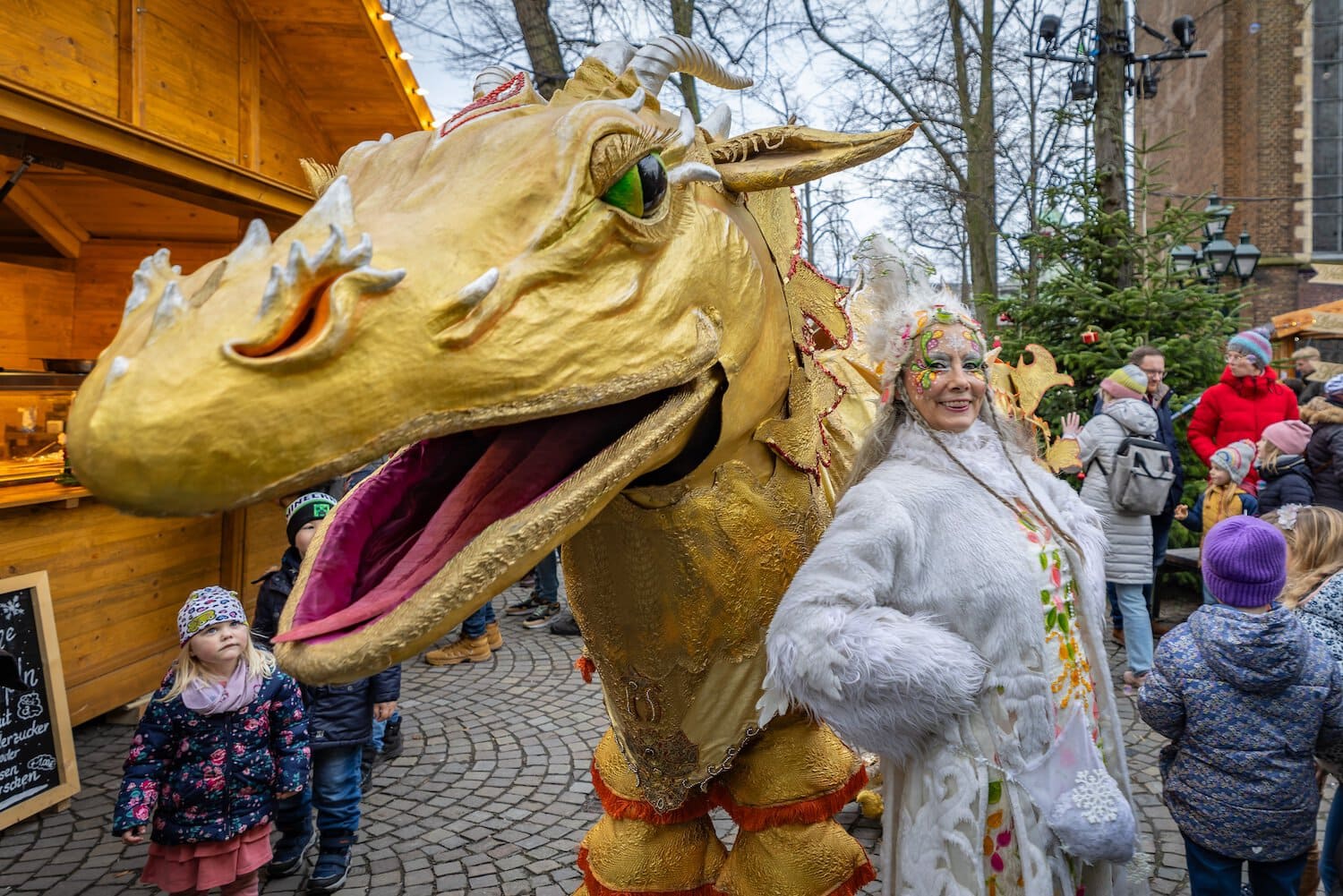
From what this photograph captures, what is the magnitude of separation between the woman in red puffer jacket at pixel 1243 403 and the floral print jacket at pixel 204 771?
600 cm

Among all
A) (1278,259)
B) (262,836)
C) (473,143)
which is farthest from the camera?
(1278,259)

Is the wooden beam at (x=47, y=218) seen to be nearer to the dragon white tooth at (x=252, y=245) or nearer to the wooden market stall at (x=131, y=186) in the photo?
the wooden market stall at (x=131, y=186)

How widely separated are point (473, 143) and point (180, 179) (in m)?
4.48

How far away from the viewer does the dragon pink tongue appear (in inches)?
47.9

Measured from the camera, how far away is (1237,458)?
216 inches

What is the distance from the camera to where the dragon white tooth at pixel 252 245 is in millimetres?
1107

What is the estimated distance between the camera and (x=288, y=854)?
144 inches

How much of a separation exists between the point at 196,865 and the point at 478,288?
2.87m

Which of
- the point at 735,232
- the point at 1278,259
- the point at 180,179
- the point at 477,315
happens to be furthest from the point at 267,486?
the point at 1278,259

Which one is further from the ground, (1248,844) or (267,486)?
(267,486)

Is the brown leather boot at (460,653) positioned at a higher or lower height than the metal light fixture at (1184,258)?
lower

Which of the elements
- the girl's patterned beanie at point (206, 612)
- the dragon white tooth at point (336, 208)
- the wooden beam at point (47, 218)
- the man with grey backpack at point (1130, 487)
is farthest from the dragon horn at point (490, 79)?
the wooden beam at point (47, 218)

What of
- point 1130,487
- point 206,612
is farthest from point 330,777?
point 1130,487

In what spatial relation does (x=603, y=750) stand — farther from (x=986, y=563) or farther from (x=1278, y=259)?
(x=1278, y=259)
